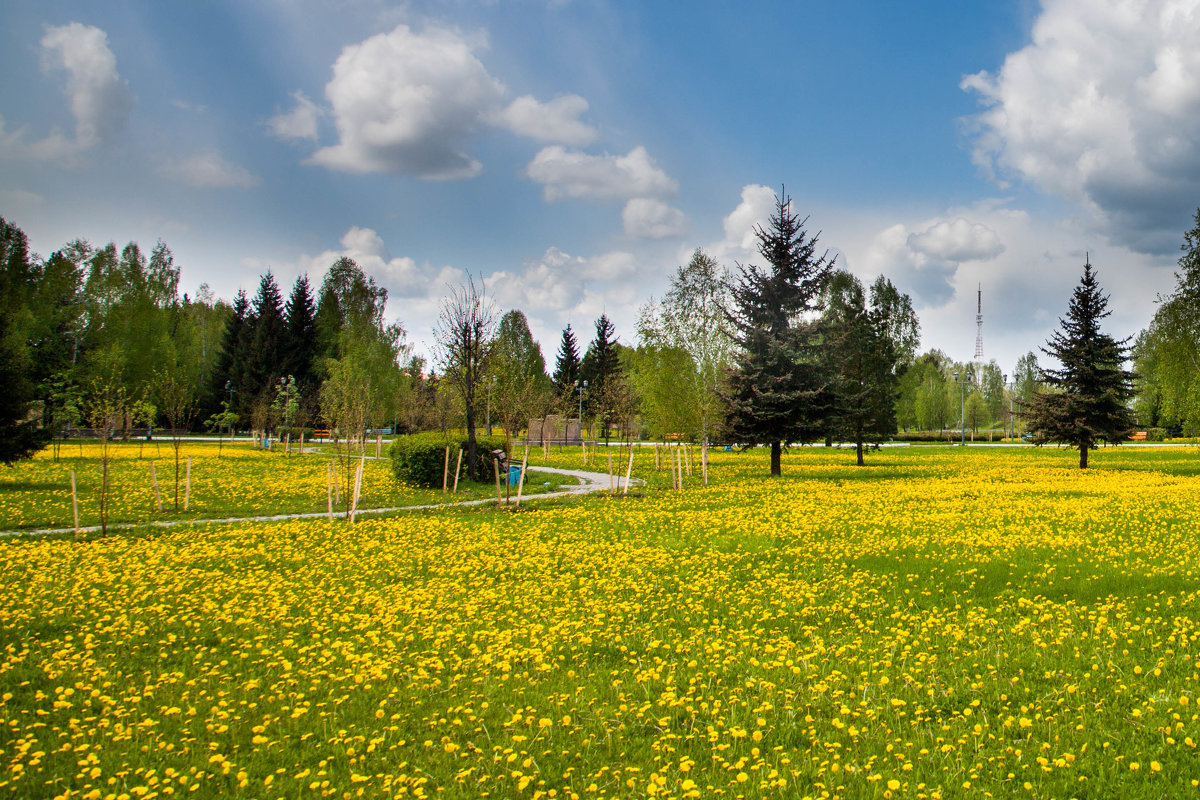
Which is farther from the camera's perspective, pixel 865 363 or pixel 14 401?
pixel 865 363

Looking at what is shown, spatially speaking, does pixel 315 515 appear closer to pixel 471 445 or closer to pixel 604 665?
pixel 471 445

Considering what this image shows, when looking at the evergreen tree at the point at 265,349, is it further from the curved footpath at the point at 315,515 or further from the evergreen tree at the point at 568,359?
the curved footpath at the point at 315,515

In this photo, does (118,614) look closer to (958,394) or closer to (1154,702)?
(1154,702)

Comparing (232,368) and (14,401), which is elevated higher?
(232,368)

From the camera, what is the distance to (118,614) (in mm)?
8547

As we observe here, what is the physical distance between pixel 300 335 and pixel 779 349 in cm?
5831

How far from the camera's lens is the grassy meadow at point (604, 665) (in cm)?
474

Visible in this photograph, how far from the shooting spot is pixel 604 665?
22.7 ft

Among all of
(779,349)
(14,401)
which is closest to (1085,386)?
(779,349)

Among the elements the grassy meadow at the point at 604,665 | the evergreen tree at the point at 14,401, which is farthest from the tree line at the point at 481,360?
the grassy meadow at the point at 604,665

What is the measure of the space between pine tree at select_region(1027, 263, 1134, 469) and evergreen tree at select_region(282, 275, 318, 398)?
60.4m

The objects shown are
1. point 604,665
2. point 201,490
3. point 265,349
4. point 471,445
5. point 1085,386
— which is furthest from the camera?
point 265,349

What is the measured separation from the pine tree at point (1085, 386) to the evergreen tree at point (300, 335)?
60353 millimetres

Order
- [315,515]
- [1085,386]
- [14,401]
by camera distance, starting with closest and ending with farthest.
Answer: [315,515]
[14,401]
[1085,386]
